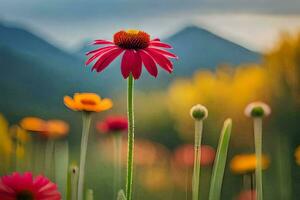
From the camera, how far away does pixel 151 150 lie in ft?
3.64

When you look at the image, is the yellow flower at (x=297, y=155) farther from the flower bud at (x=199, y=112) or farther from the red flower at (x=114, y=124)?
the red flower at (x=114, y=124)

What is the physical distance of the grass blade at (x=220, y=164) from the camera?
1.10 m

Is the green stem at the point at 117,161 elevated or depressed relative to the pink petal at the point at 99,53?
depressed

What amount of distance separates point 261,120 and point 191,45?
23 cm

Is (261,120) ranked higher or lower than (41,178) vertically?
higher

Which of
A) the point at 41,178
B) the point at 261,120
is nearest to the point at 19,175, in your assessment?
the point at 41,178

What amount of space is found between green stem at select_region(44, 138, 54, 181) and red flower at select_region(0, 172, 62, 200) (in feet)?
0.11

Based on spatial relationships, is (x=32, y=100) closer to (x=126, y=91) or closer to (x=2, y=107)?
(x=2, y=107)

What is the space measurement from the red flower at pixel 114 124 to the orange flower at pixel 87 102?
0.03m

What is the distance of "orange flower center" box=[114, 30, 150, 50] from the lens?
1066mm

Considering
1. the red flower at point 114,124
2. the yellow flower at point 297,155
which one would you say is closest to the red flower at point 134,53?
the red flower at point 114,124

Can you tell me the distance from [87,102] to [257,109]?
377 mm

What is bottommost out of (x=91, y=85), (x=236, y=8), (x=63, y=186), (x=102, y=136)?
(x=63, y=186)

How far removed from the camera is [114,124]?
3.67 feet
